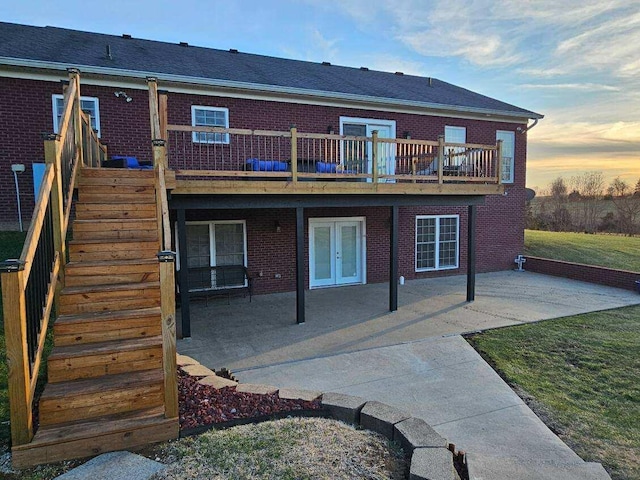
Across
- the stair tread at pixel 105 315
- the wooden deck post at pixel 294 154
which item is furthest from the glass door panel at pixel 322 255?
the stair tread at pixel 105 315

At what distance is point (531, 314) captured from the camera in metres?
8.29

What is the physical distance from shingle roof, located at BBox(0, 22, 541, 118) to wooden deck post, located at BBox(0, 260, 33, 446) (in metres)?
7.28

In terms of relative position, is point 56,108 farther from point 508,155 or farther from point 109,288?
point 508,155

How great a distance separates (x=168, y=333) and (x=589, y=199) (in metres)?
33.2

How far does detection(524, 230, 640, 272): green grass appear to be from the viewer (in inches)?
569

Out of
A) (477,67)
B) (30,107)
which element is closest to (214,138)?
(30,107)

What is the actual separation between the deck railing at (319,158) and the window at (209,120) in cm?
2

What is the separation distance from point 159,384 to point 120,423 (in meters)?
0.42

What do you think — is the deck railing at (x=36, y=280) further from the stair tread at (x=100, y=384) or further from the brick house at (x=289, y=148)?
the brick house at (x=289, y=148)

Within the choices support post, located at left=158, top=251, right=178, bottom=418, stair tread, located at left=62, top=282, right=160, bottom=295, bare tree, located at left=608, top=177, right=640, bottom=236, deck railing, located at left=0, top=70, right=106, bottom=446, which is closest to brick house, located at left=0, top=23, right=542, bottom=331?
deck railing, located at left=0, top=70, right=106, bottom=446

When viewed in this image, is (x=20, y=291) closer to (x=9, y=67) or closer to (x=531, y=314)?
(x=9, y=67)

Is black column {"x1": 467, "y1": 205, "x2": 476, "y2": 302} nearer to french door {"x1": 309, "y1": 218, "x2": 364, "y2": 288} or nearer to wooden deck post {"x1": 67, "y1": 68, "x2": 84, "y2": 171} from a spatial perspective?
french door {"x1": 309, "y1": 218, "x2": 364, "y2": 288}

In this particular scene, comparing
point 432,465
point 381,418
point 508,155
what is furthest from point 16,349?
point 508,155

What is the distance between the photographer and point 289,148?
10.4m
